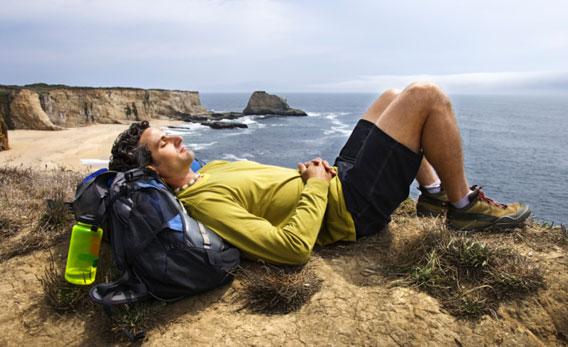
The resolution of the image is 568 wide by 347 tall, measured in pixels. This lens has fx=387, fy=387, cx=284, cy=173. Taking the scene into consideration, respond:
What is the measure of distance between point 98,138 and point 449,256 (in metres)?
43.2

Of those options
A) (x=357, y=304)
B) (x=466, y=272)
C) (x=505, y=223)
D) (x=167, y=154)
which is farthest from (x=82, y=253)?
(x=505, y=223)

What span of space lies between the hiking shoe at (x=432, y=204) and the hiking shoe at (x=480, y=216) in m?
0.34

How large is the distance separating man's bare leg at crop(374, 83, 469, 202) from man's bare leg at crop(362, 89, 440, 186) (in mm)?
614

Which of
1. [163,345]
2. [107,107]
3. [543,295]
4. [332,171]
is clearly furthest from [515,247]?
[107,107]

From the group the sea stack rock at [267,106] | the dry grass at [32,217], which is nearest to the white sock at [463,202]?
the dry grass at [32,217]

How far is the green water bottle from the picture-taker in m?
3.01

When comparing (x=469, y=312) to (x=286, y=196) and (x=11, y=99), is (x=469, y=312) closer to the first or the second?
(x=286, y=196)

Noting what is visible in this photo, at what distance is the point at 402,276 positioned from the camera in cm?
308

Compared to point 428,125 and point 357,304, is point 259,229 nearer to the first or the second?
point 357,304

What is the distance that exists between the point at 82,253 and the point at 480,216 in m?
3.45

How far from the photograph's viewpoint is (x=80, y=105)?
52375 mm

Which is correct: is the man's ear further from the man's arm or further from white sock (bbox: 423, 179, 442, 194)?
white sock (bbox: 423, 179, 442, 194)

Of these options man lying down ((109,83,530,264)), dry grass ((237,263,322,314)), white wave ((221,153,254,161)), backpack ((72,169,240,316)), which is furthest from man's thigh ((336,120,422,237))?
white wave ((221,153,254,161))

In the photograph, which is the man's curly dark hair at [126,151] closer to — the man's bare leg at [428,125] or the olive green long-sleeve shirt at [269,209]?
the olive green long-sleeve shirt at [269,209]
